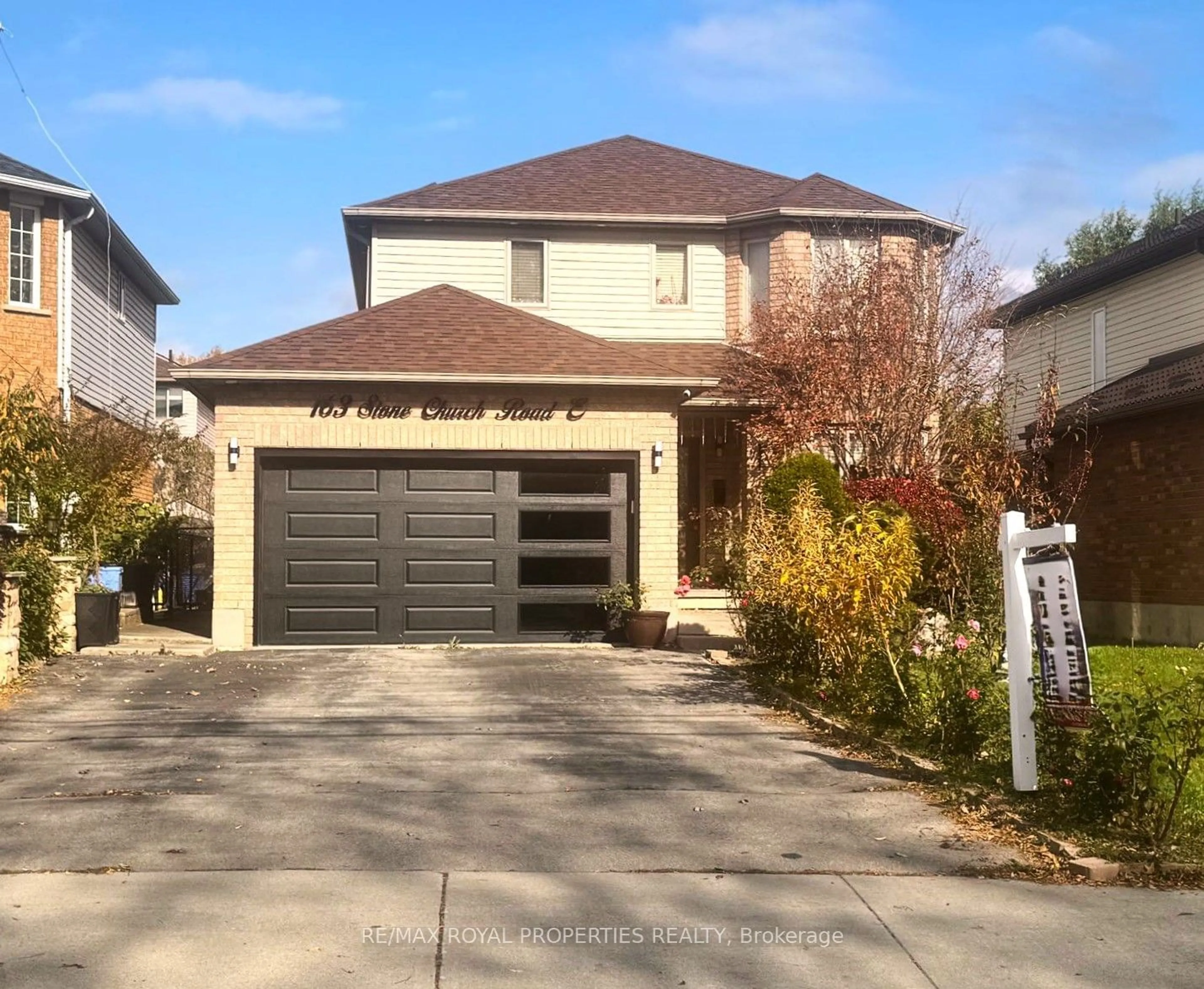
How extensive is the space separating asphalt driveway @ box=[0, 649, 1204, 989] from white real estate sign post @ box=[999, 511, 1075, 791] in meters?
0.68

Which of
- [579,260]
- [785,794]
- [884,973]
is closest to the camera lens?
[884,973]

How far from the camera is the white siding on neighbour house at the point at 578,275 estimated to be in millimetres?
23000

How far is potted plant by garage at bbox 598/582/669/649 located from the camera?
16.9 m

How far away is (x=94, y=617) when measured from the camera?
16000 mm

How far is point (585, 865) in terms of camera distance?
662 centimetres

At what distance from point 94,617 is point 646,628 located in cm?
694

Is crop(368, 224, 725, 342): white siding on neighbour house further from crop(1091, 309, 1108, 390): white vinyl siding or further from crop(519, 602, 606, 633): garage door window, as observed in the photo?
crop(1091, 309, 1108, 390): white vinyl siding

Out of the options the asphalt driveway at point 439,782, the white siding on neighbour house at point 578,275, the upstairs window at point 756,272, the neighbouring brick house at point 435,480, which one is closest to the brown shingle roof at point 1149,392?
the upstairs window at point 756,272

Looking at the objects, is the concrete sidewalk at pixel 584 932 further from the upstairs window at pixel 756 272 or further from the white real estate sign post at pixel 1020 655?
the upstairs window at pixel 756 272

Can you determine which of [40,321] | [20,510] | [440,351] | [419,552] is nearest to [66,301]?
[40,321]

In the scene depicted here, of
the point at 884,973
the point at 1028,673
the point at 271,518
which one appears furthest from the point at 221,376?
the point at 884,973

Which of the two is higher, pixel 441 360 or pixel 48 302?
pixel 48 302

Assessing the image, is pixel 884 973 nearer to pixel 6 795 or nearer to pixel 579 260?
pixel 6 795

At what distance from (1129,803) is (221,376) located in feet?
42.0
